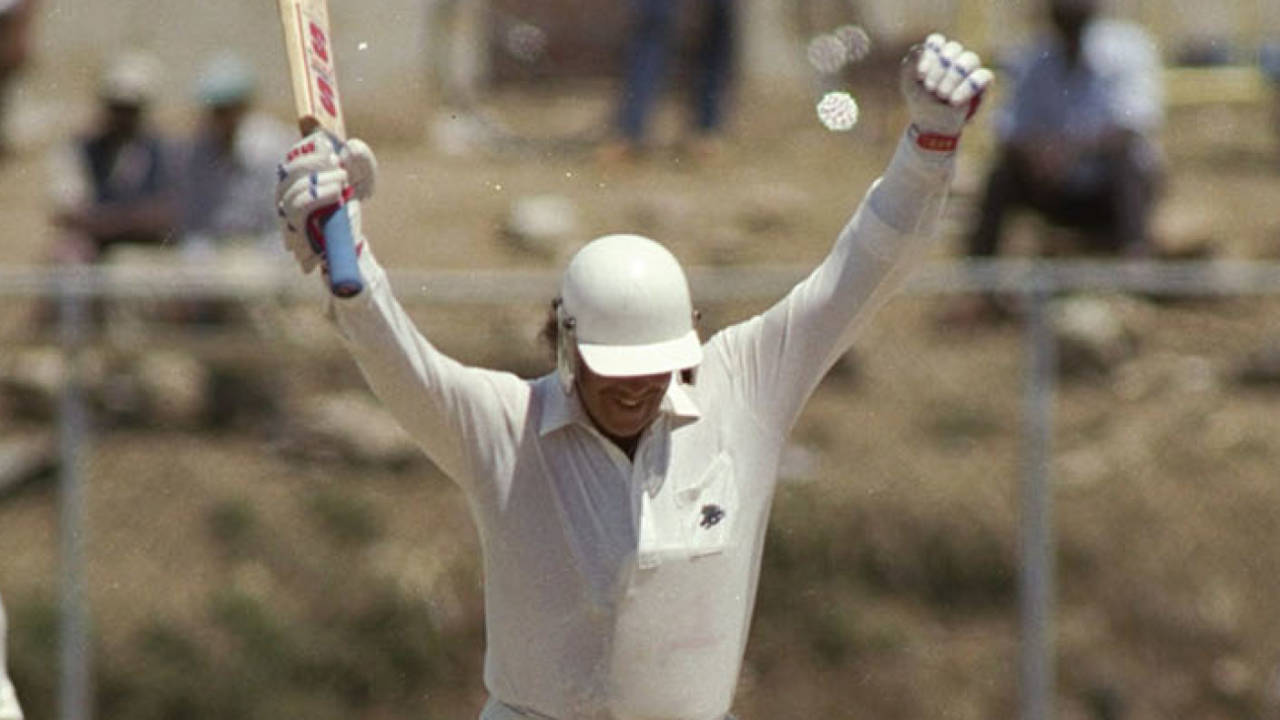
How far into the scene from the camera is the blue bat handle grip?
568cm

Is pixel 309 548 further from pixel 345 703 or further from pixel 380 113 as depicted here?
pixel 380 113

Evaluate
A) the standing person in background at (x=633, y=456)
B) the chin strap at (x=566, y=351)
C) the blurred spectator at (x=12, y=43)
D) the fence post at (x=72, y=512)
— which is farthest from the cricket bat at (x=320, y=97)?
the blurred spectator at (x=12, y=43)

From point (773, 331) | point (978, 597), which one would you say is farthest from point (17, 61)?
point (773, 331)

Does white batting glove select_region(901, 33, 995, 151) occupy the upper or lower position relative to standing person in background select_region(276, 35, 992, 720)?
upper

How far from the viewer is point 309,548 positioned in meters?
10.9

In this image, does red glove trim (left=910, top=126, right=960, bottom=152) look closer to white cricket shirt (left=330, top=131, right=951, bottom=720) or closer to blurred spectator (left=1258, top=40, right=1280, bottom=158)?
white cricket shirt (left=330, top=131, right=951, bottom=720)

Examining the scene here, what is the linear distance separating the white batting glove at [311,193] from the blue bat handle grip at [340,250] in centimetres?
2

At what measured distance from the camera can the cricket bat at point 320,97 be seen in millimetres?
5695

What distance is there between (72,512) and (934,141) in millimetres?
5473

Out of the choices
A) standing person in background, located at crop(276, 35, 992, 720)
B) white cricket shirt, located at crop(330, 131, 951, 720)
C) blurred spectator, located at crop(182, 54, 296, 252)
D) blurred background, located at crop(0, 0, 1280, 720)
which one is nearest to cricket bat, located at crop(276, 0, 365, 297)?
standing person in background, located at crop(276, 35, 992, 720)

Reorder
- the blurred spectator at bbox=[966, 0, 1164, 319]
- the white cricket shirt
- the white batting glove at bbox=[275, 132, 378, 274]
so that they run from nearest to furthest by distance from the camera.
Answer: the white batting glove at bbox=[275, 132, 378, 274] → the white cricket shirt → the blurred spectator at bbox=[966, 0, 1164, 319]

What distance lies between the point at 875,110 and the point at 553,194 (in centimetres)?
194

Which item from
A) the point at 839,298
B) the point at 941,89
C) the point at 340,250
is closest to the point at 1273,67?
the point at 839,298

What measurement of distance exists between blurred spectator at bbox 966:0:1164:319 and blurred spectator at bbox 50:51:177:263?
3.31 meters
